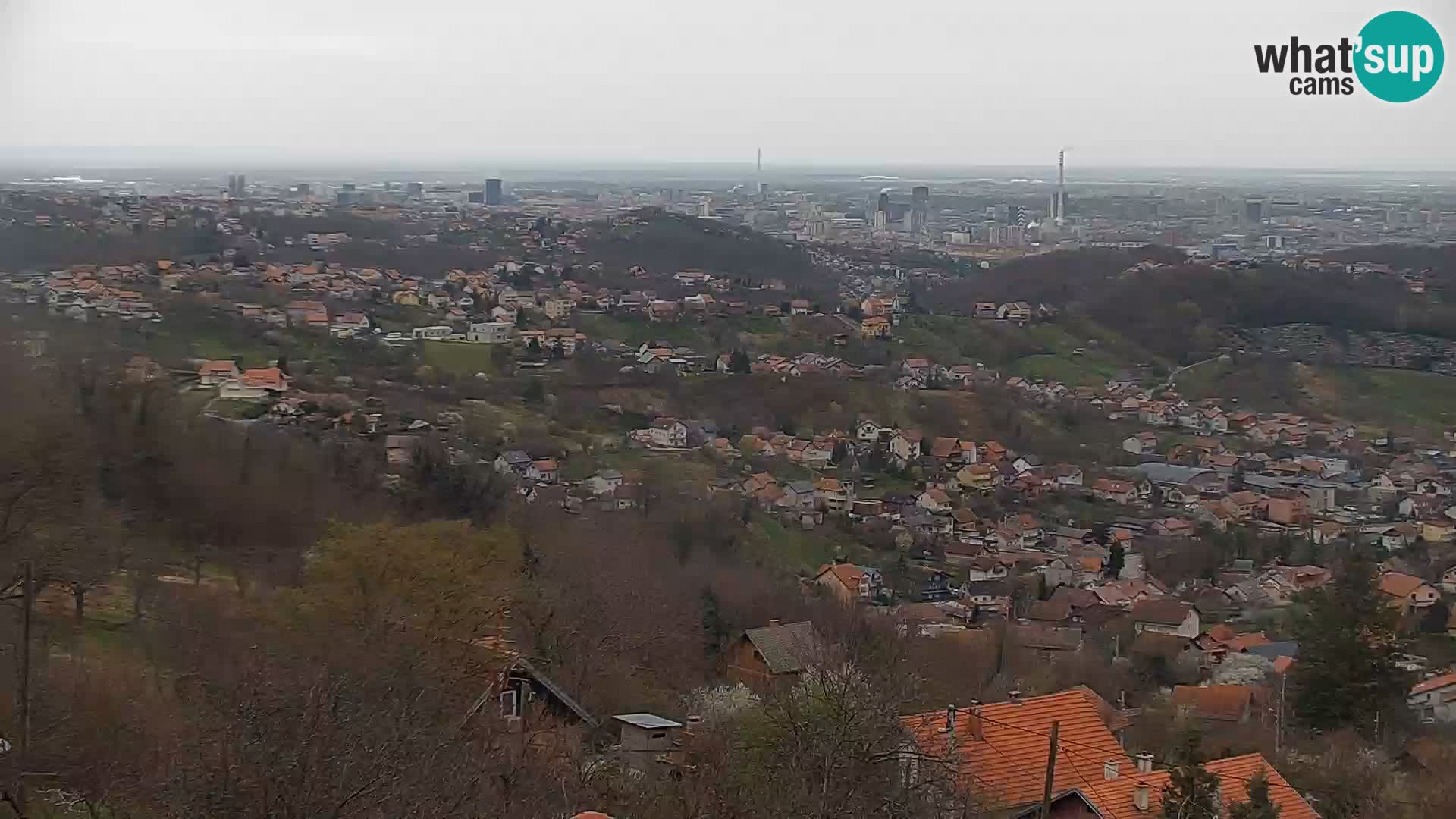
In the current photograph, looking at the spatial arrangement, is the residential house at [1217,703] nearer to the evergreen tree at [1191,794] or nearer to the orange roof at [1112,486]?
the evergreen tree at [1191,794]

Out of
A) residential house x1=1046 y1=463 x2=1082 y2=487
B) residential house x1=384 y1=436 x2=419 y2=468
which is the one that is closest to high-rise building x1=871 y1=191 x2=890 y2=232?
residential house x1=1046 y1=463 x2=1082 y2=487

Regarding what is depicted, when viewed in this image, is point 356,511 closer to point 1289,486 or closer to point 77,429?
point 77,429

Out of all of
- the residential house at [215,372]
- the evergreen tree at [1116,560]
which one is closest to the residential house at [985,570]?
the evergreen tree at [1116,560]

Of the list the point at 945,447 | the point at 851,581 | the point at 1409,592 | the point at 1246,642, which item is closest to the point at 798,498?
the point at 851,581

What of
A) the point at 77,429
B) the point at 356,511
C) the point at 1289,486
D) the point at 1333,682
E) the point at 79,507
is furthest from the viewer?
the point at 1289,486

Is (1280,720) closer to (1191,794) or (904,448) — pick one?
(1191,794)

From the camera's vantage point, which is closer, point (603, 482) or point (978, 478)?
point (603, 482)

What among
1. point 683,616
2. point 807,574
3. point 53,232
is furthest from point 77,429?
point 53,232
